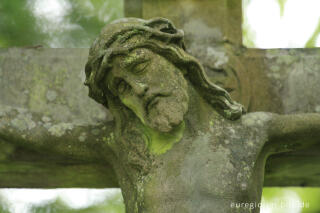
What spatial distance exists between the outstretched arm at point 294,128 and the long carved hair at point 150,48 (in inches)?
8.1

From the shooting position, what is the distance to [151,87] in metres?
2.67

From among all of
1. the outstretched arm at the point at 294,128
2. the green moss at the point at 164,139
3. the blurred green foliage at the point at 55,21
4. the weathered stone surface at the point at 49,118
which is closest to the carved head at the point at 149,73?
the green moss at the point at 164,139

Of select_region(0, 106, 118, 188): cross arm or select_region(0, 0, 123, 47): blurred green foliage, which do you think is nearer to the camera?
select_region(0, 106, 118, 188): cross arm

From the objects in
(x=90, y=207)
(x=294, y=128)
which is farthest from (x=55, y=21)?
(x=294, y=128)

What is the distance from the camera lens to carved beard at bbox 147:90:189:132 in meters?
2.64

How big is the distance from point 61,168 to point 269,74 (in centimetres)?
134

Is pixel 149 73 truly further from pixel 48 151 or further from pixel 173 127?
pixel 48 151

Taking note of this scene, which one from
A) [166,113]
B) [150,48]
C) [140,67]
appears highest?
[150,48]

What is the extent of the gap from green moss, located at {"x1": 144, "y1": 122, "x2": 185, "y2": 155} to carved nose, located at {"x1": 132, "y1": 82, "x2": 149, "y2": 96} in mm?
242

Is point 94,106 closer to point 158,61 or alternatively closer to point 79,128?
point 79,128

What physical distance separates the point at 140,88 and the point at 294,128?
868mm

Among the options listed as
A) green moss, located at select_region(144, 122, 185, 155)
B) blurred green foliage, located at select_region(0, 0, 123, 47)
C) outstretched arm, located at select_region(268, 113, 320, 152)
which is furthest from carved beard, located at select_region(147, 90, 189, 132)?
blurred green foliage, located at select_region(0, 0, 123, 47)

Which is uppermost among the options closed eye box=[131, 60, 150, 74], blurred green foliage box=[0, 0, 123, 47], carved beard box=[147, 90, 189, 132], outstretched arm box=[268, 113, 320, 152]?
blurred green foliage box=[0, 0, 123, 47]

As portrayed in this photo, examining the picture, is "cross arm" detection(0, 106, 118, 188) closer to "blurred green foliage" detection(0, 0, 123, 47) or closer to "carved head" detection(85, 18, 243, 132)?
"carved head" detection(85, 18, 243, 132)
